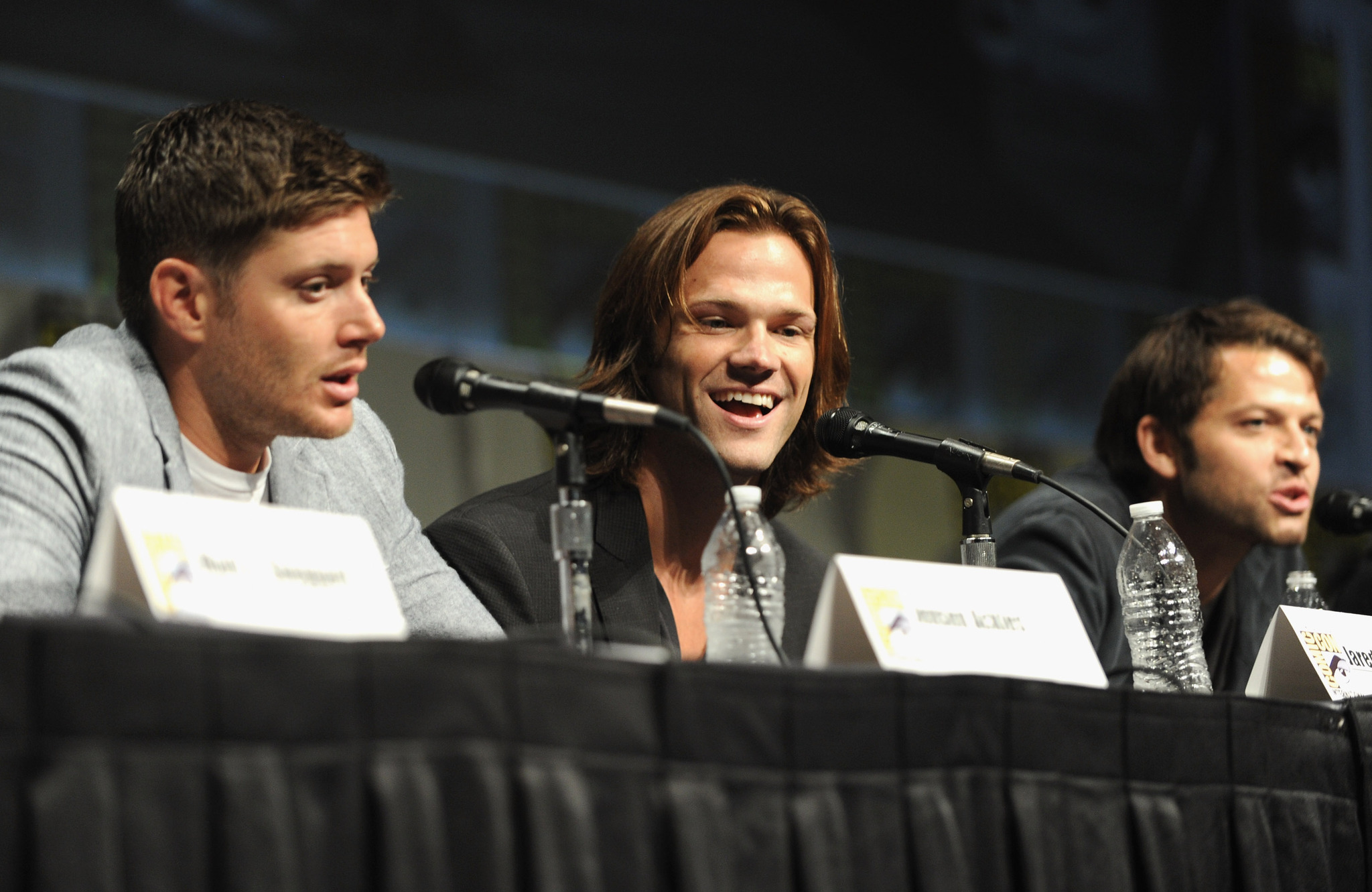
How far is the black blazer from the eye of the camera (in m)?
2.05

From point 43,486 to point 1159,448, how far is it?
2.42m

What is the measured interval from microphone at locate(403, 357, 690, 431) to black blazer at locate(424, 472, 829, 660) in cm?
46

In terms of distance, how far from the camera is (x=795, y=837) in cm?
122

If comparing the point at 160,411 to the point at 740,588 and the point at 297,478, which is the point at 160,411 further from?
the point at 740,588

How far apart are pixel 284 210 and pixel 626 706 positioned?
837 mm

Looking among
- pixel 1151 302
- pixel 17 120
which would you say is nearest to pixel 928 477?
pixel 1151 302

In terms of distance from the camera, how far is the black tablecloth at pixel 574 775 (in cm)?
94

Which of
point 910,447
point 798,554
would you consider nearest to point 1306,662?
point 910,447

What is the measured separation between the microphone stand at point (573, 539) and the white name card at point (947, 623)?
251 mm

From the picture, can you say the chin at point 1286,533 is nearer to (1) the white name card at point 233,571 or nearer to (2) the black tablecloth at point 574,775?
(2) the black tablecloth at point 574,775

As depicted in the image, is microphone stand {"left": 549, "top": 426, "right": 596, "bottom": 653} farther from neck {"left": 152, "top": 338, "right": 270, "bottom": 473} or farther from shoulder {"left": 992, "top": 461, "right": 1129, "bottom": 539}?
shoulder {"left": 992, "top": 461, "right": 1129, "bottom": 539}

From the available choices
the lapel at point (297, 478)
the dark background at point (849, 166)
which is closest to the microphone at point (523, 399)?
the lapel at point (297, 478)

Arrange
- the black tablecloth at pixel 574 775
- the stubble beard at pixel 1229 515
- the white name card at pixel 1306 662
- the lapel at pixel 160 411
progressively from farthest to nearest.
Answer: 1. the stubble beard at pixel 1229 515
2. the white name card at pixel 1306 662
3. the lapel at pixel 160 411
4. the black tablecloth at pixel 574 775

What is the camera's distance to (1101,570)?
277 cm
